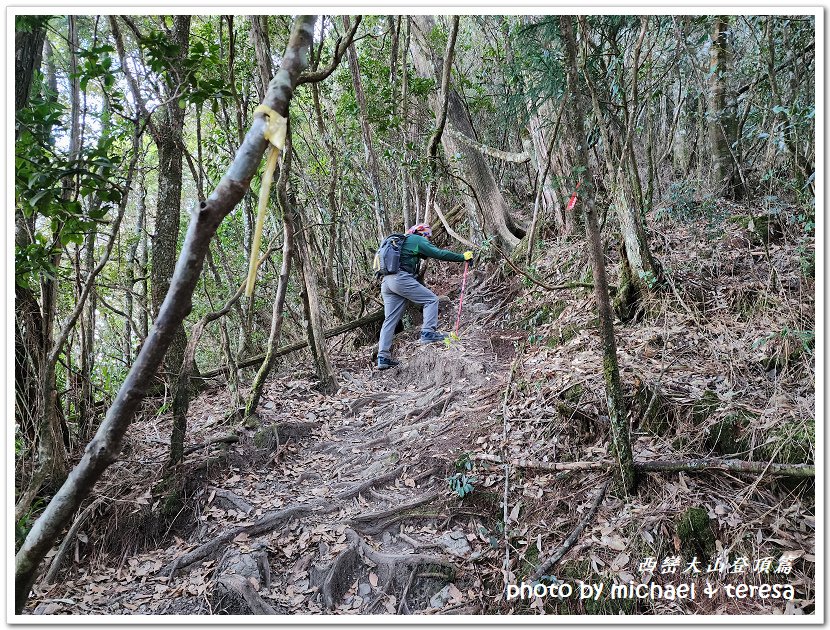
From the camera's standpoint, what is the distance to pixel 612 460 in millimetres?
3873

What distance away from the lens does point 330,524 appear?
4.53m

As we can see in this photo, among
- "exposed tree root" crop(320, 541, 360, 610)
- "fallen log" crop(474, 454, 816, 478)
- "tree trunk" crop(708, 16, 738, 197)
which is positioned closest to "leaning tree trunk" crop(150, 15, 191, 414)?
"exposed tree root" crop(320, 541, 360, 610)

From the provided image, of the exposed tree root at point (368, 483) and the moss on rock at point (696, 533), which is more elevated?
the moss on rock at point (696, 533)

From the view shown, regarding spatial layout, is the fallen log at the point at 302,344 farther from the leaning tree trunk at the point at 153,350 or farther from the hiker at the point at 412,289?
the leaning tree trunk at the point at 153,350

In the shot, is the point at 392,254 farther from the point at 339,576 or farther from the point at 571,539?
the point at 571,539

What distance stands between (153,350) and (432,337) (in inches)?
221

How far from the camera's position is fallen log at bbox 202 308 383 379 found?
24.2 feet

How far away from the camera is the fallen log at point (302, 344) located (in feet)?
24.2

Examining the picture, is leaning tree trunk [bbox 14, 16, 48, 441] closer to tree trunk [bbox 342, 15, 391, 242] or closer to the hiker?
the hiker

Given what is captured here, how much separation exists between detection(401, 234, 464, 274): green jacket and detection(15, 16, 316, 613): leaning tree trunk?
5.36m

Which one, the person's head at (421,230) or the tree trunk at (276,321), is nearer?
the tree trunk at (276,321)

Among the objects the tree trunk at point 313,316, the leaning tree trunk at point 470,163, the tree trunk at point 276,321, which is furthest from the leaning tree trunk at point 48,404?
the leaning tree trunk at point 470,163

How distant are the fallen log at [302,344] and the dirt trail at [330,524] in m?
1.22

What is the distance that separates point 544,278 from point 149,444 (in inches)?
212
